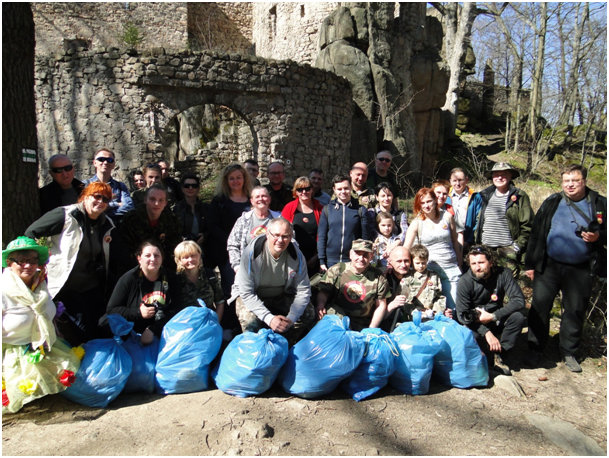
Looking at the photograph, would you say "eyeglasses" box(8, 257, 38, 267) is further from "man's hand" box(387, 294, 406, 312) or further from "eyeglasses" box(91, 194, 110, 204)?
"man's hand" box(387, 294, 406, 312)

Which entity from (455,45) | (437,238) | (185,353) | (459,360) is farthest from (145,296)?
(455,45)

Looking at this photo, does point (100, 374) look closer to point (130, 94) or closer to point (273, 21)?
point (130, 94)

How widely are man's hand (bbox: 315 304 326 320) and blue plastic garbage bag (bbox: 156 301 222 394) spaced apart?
0.91 metres

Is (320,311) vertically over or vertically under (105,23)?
under

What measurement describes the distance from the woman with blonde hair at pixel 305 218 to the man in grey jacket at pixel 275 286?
0.88m

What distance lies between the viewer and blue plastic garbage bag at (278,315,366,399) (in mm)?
3045

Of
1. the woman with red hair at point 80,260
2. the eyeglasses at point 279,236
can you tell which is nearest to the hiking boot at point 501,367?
the eyeglasses at point 279,236

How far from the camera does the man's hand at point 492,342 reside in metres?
3.68

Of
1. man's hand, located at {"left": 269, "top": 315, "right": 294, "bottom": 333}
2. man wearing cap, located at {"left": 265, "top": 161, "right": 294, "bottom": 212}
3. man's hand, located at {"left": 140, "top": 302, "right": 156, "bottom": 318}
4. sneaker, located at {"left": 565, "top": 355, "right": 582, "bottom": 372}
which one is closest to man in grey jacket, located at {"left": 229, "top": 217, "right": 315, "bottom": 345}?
man's hand, located at {"left": 269, "top": 315, "right": 294, "bottom": 333}

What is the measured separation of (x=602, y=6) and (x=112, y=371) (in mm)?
19413

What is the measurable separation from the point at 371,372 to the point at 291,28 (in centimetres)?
1629

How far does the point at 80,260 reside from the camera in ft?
10.5

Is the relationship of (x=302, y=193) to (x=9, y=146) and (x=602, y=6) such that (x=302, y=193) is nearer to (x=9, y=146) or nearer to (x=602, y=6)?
(x=9, y=146)

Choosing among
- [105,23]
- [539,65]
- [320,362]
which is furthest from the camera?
[105,23]
